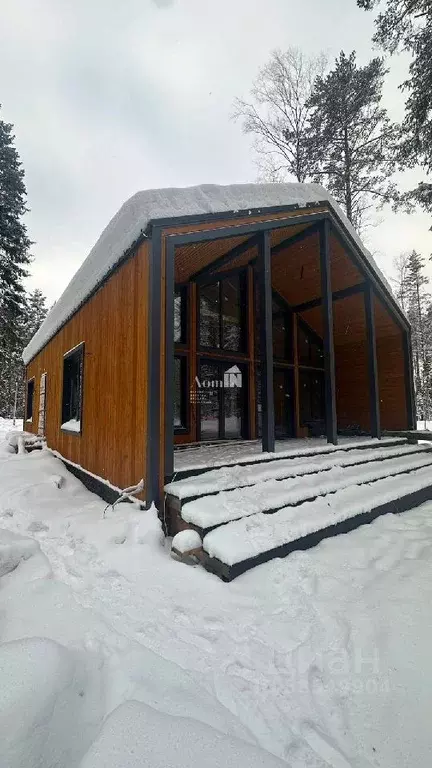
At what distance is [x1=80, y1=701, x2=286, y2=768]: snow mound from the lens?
1.13 m

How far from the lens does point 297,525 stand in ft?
9.73

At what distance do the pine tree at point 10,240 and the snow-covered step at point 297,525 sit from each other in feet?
54.7

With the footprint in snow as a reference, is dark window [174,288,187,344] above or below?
above

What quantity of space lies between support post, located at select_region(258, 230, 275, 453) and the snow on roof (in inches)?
26.9

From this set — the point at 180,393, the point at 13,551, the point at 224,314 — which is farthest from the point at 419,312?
the point at 13,551

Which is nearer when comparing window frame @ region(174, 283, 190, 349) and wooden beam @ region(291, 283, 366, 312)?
window frame @ region(174, 283, 190, 349)

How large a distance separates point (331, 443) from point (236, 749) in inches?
201

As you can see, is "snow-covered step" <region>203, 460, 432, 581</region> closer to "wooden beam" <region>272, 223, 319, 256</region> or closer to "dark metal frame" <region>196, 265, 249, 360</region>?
"dark metal frame" <region>196, 265, 249, 360</region>

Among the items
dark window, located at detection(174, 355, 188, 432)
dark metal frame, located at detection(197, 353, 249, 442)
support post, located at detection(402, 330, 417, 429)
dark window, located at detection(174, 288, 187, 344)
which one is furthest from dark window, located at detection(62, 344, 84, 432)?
support post, located at detection(402, 330, 417, 429)

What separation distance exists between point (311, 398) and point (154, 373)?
7.37 meters

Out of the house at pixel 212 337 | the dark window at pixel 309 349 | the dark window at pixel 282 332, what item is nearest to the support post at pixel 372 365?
the house at pixel 212 337

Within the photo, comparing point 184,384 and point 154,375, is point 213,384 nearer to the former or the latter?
point 184,384

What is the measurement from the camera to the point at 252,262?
7.92 metres

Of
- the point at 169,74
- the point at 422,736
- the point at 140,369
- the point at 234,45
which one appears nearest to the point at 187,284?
the point at 140,369
